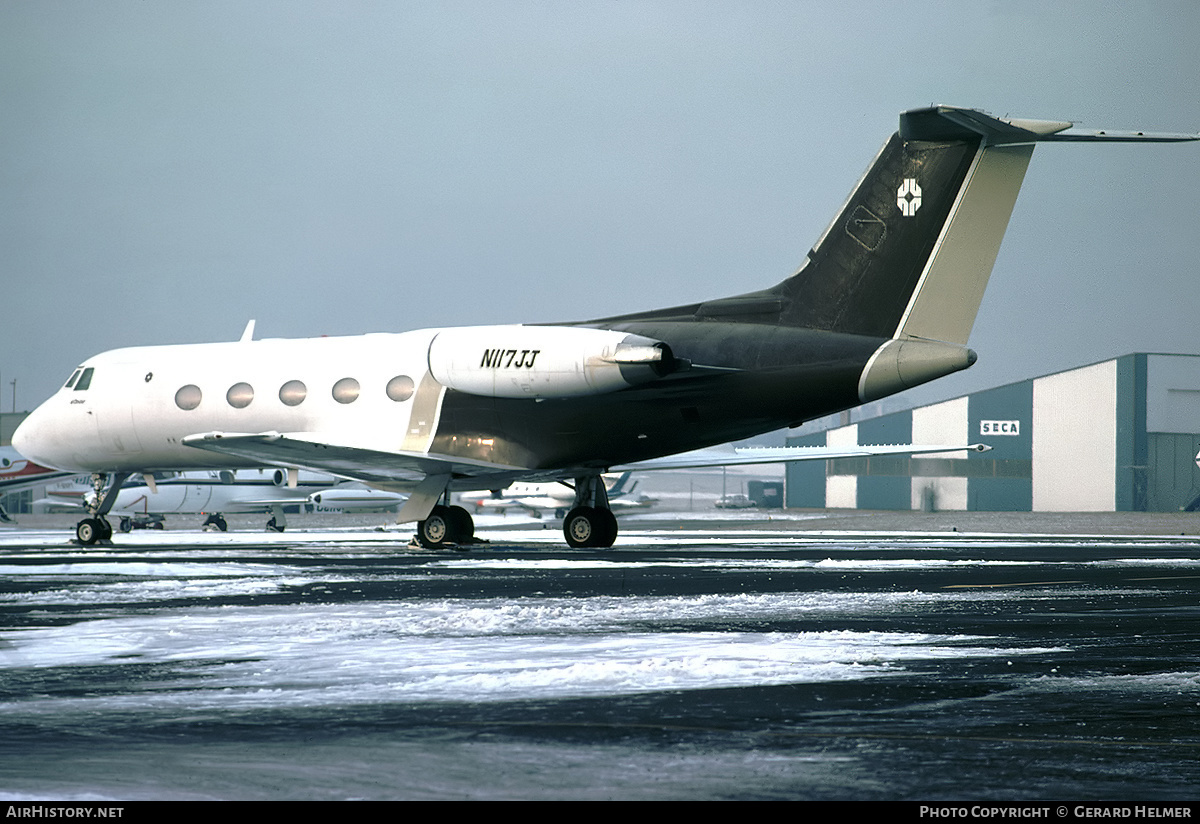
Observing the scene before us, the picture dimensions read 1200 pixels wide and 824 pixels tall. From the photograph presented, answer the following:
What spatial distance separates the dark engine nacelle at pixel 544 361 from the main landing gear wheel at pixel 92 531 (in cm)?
809

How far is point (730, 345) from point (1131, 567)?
6.49m

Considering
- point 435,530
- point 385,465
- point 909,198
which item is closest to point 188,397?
point 385,465

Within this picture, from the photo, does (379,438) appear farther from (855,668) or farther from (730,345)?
(855,668)

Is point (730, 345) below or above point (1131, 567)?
above

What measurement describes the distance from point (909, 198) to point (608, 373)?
5183mm

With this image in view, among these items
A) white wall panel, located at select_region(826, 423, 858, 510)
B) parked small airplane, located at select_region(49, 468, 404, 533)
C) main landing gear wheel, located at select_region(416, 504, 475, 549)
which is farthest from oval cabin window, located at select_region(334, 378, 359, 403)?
white wall panel, located at select_region(826, 423, 858, 510)

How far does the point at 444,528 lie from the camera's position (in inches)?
902

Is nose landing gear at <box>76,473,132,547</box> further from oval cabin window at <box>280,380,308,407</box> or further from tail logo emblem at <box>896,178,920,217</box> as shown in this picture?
tail logo emblem at <box>896,178,920,217</box>

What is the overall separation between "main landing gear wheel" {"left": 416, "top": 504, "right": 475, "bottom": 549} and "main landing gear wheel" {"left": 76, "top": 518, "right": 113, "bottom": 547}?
23.2 ft

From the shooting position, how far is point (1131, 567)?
58.2 ft

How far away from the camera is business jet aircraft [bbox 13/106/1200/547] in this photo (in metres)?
19.4

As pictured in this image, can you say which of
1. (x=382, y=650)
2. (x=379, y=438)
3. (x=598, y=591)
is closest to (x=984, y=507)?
(x=379, y=438)

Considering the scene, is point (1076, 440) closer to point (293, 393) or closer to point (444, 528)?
point (444, 528)
